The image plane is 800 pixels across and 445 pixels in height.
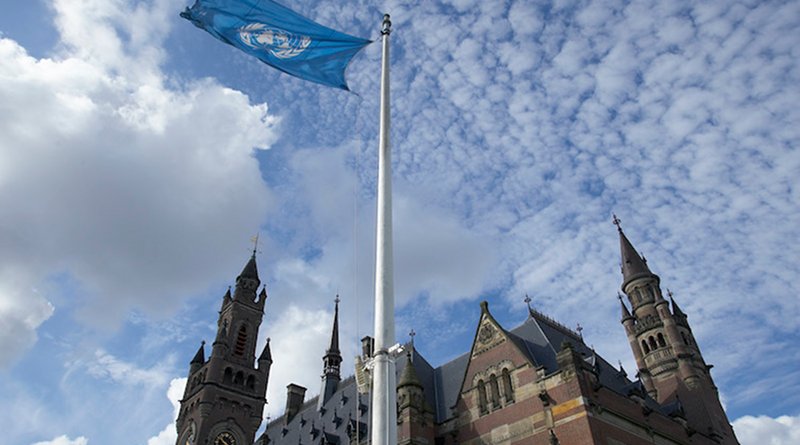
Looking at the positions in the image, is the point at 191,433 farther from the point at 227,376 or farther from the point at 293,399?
the point at 293,399

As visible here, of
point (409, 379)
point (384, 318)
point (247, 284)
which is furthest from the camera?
point (247, 284)

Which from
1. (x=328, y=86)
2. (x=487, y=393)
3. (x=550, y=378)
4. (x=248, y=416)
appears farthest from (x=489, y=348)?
(x=248, y=416)

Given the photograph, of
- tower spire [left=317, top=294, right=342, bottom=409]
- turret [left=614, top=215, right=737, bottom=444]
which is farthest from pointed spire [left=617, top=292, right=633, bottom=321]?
tower spire [left=317, top=294, right=342, bottom=409]

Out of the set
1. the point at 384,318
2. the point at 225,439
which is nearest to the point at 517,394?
the point at 384,318

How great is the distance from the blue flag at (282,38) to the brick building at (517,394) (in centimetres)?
1497

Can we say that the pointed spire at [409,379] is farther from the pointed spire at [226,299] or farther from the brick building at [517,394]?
the pointed spire at [226,299]

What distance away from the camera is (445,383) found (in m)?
44.7

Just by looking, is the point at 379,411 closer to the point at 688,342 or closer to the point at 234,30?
the point at 234,30

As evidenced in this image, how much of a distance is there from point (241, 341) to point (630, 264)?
1676 inches

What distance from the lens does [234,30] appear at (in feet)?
60.3

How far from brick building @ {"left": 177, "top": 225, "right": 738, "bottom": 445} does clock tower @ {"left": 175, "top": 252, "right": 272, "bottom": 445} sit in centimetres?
13

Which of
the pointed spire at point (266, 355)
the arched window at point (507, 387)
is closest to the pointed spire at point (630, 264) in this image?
the arched window at point (507, 387)

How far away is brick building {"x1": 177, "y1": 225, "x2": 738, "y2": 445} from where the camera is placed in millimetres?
34125

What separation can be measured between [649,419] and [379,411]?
30415mm
